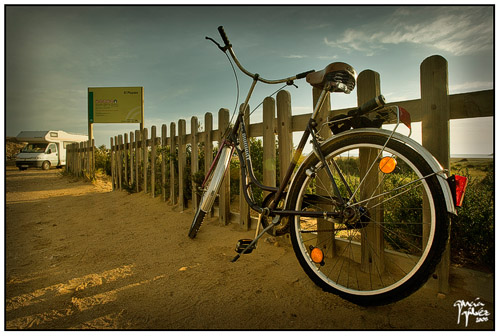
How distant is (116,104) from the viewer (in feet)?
31.6

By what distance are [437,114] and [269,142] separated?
1552mm

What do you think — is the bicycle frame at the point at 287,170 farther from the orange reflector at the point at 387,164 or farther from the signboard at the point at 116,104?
the signboard at the point at 116,104

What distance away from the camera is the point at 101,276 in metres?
2.08

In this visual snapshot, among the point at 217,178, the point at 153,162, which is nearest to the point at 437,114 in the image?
the point at 217,178

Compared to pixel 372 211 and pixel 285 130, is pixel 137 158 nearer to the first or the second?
pixel 285 130

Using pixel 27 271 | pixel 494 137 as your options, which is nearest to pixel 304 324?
pixel 494 137

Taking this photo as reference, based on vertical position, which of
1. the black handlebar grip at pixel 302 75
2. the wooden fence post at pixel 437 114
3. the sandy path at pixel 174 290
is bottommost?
the sandy path at pixel 174 290

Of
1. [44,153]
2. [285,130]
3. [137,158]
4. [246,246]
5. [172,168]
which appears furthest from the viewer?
[44,153]

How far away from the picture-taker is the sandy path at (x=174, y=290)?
149cm

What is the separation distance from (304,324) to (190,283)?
0.90 metres

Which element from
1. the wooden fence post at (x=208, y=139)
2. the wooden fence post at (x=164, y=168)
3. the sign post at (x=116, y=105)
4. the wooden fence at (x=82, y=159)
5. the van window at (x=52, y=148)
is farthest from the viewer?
the van window at (x=52, y=148)

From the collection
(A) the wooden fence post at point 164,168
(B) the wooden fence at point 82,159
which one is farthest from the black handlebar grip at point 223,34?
(B) the wooden fence at point 82,159

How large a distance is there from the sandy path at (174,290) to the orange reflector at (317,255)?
26 cm

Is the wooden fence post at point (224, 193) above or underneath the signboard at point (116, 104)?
underneath
